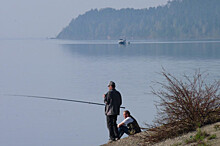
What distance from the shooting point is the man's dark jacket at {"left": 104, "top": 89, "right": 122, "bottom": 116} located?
8953mm

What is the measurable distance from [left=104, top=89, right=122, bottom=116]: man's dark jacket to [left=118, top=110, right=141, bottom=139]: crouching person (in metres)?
0.57

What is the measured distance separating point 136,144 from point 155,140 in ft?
1.69

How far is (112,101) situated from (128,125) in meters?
0.99

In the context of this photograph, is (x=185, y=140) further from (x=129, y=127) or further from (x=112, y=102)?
(x=129, y=127)

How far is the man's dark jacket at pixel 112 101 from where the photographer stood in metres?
8.95

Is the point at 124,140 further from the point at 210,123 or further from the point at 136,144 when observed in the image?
the point at 210,123

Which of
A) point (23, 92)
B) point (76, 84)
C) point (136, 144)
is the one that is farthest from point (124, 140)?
point (76, 84)

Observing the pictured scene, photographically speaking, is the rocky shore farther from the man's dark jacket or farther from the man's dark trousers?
the man's dark jacket

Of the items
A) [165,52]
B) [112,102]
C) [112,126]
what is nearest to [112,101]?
[112,102]

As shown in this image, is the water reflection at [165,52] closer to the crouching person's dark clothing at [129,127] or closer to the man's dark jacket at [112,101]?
the crouching person's dark clothing at [129,127]

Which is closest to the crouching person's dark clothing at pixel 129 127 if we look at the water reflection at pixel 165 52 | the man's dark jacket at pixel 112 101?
the man's dark jacket at pixel 112 101

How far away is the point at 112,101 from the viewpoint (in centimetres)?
903

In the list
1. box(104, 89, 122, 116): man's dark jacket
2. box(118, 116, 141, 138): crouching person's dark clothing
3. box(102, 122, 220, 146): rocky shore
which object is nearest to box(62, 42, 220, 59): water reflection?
box(118, 116, 141, 138): crouching person's dark clothing

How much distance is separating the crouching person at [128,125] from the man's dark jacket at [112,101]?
570 millimetres
